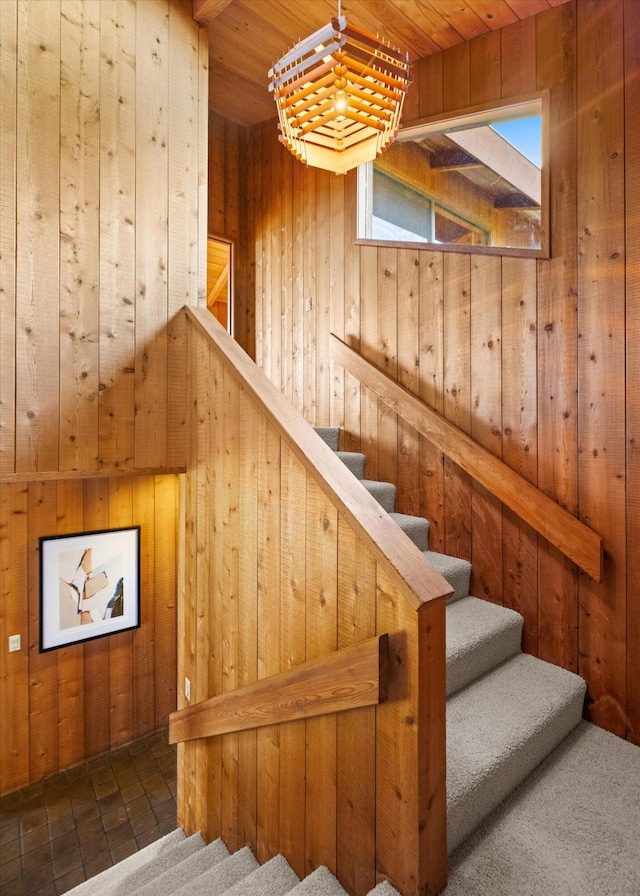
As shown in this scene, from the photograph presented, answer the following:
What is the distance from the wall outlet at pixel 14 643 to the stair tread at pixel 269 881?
2544 millimetres

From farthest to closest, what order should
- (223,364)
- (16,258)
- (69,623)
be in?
(69,623) < (223,364) < (16,258)

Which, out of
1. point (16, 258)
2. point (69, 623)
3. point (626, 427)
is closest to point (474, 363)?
point (626, 427)

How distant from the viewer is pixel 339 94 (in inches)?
59.6

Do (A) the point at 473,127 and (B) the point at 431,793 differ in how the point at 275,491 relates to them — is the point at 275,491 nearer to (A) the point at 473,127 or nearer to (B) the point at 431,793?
(B) the point at 431,793

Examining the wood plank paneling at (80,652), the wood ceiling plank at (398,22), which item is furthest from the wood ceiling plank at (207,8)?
the wood plank paneling at (80,652)

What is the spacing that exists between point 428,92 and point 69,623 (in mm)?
4376

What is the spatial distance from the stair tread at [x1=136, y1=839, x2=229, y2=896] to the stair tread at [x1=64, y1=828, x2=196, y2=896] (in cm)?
11

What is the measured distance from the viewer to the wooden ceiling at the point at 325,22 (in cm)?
259

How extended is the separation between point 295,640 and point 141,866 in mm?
1626

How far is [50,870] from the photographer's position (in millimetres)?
2863

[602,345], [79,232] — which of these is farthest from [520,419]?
[79,232]

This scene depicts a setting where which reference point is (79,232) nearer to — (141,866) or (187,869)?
(187,869)

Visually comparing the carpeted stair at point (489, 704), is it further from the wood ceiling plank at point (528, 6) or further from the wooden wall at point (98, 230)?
the wood ceiling plank at point (528, 6)

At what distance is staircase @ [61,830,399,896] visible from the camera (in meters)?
1.55
